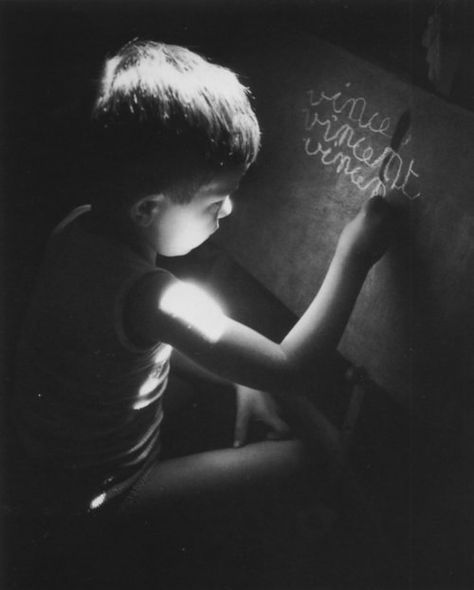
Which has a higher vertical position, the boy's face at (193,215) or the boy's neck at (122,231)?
the boy's face at (193,215)

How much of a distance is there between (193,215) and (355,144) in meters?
0.34

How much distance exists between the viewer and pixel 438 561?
1188 millimetres

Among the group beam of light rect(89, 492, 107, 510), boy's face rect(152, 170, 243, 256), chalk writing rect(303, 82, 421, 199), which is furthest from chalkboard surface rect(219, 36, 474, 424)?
beam of light rect(89, 492, 107, 510)

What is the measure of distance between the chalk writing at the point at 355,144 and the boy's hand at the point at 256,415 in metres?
0.52

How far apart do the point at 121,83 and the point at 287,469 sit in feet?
2.56

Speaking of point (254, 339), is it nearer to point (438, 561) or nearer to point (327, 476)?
point (327, 476)

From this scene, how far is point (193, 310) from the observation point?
2.60 feet

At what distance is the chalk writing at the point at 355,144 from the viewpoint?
874 millimetres

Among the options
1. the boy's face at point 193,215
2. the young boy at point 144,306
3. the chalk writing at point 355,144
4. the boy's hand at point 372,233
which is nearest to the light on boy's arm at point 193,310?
the young boy at point 144,306

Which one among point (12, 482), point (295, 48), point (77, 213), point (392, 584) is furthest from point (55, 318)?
point (392, 584)

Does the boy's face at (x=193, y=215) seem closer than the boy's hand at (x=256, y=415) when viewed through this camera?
Yes

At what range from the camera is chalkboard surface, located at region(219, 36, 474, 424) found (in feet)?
2.64

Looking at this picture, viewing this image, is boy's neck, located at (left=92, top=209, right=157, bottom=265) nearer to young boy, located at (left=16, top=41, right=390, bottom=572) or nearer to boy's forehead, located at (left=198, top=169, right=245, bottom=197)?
young boy, located at (left=16, top=41, right=390, bottom=572)

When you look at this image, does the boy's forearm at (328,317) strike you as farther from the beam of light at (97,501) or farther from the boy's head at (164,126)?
the beam of light at (97,501)
